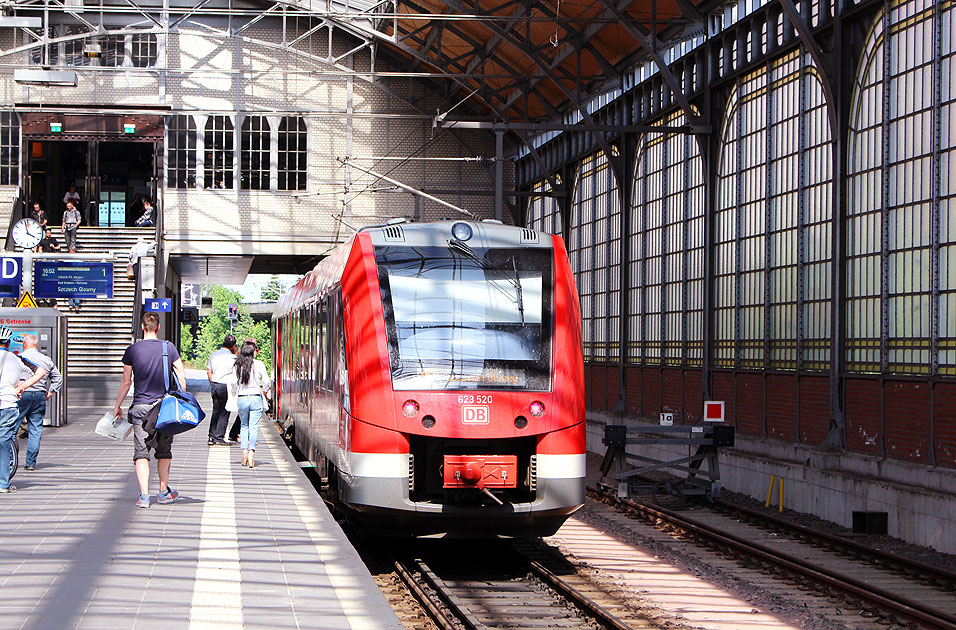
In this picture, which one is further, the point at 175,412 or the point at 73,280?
the point at 73,280

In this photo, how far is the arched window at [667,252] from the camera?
23656mm

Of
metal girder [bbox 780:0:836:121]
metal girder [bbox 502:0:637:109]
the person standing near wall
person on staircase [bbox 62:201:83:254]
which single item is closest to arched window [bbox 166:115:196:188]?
person on staircase [bbox 62:201:83:254]

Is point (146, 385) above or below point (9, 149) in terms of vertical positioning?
below

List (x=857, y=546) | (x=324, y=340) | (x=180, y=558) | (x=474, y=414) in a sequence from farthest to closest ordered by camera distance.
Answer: (x=324, y=340) → (x=857, y=546) → (x=474, y=414) → (x=180, y=558)

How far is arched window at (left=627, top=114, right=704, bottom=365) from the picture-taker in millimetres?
23656

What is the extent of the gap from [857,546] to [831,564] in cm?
73

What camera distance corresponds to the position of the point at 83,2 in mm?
37406

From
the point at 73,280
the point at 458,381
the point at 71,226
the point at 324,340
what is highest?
the point at 71,226

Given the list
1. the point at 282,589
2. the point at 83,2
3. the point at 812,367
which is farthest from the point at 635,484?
the point at 83,2

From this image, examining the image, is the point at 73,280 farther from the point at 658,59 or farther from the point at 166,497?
the point at 166,497

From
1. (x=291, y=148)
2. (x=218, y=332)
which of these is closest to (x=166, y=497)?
(x=291, y=148)

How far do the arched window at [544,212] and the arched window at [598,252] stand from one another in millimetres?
1728

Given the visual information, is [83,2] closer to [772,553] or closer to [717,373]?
[717,373]

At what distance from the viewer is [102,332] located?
34.5 meters
